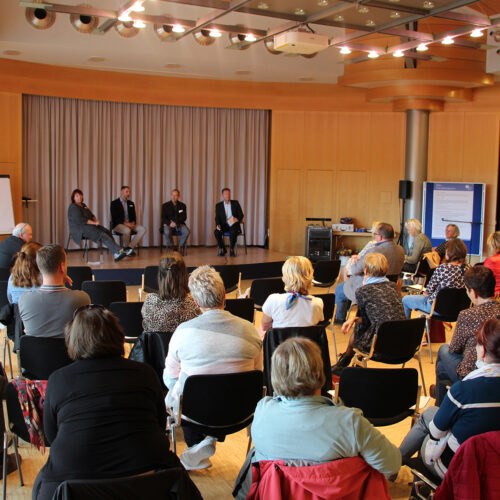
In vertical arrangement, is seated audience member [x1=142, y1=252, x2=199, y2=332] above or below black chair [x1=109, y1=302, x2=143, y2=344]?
above

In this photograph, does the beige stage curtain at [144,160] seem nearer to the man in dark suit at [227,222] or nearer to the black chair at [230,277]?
the man in dark suit at [227,222]

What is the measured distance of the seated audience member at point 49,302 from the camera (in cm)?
407

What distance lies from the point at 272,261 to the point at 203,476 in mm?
7467

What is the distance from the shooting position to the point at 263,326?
4.70 m

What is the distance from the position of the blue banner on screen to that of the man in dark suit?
12.9 feet

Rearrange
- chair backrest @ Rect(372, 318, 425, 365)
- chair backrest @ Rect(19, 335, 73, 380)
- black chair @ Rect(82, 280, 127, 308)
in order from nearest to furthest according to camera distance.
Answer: chair backrest @ Rect(19, 335, 73, 380), chair backrest @ Rect(372, 318, 425, 365), black chair @ Rect(82, 280, 127, 308)

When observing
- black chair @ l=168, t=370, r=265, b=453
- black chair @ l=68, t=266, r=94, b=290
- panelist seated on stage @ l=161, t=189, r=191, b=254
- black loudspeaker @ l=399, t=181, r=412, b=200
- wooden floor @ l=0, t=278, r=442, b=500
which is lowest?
wooden floor @ l=0, t=278, r=442, b=500

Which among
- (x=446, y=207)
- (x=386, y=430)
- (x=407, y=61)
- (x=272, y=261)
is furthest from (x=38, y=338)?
(x=446, y=207)

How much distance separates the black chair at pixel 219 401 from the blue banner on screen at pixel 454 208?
32.5 feet

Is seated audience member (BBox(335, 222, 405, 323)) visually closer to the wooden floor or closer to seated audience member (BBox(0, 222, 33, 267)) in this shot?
the wooden floor

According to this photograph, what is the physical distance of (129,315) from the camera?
16.2ft

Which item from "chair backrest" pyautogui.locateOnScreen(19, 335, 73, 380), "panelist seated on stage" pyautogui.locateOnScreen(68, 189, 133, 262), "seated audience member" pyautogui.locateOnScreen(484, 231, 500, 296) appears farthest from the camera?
"panelist seated on stage" pyautogui.locateOnScreen(68, 189, 133, 262)

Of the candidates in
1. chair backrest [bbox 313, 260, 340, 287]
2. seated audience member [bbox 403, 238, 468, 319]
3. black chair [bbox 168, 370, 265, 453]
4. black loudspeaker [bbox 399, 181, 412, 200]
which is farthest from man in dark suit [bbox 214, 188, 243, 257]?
black chair [bbox 168, 370, 265, 453]

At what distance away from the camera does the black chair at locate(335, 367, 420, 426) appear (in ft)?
10.5
